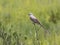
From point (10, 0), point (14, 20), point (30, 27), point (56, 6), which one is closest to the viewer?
point (30, 27)

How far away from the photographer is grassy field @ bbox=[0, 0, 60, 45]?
7096mm

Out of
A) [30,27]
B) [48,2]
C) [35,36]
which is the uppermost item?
[35,36]

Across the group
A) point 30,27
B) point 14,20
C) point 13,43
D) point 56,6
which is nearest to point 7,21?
point 14,20

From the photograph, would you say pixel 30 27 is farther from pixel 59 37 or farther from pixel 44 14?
pixel 44 14

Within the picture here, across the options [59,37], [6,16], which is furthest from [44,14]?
[59,37]

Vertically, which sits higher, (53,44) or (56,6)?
(53,44)

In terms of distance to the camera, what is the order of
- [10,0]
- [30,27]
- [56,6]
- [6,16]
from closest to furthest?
1. [30,27]
2. [6,16]
3. [56,6]
4. [10,0]

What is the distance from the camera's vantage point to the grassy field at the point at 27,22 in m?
7.10

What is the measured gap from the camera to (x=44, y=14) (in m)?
10.4

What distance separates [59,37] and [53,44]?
1.75ft

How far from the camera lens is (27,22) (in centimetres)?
932

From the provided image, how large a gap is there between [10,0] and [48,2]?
121cm

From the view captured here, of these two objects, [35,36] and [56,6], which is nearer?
[35,36]

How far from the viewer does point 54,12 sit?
1066 cm
